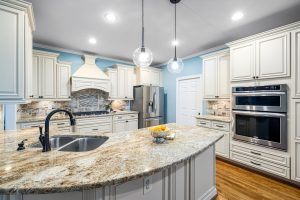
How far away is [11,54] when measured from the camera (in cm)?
175

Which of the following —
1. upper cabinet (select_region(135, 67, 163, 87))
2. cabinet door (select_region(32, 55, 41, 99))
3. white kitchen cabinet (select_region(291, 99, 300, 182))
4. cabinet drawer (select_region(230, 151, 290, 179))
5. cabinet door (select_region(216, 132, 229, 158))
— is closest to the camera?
white kitchen cabinet (select_region(291, 99, 300, 182))

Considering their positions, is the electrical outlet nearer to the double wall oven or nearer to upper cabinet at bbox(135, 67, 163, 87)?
the double wall oven

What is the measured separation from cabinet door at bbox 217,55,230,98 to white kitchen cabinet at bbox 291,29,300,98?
1.17 m

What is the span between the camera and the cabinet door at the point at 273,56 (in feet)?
7.66

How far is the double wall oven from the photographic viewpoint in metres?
2.35

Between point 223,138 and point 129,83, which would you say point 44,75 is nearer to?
point 129,83

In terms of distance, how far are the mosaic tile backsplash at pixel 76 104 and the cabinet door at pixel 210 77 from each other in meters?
2.74

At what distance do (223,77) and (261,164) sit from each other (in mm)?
1921

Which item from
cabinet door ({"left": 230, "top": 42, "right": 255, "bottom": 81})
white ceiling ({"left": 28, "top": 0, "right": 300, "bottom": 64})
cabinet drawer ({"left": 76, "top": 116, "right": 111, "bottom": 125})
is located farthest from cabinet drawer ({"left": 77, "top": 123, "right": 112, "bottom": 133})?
cabinet door ({"left": 230, "top": 42, "right": 255, "bottom": 81})

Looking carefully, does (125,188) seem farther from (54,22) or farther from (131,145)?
(54,22)

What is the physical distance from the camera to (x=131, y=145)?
4.72 ft

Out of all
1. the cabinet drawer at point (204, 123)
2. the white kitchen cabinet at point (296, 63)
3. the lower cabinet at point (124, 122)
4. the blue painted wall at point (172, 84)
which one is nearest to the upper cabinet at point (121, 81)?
the lower cabinet at point (124, 122)

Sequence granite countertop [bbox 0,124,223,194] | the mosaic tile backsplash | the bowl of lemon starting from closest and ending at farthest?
granite countertop [bbox 0,124,223,194] < the bowl of lemon < the mosaic tile backsplash

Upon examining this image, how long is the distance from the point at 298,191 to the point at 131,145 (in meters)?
2.68
